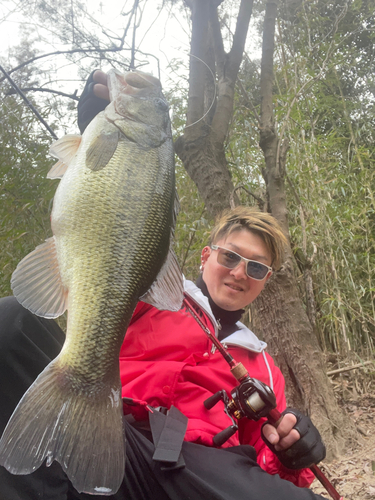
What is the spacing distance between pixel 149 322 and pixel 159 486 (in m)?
0.56

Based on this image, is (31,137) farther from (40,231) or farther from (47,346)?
(47,346)

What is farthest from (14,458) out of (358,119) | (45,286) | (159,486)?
(358,119)

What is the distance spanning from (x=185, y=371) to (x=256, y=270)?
0.64m

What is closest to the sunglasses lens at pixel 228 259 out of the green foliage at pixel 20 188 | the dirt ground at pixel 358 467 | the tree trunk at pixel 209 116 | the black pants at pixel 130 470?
the black pants at pixel 130 470

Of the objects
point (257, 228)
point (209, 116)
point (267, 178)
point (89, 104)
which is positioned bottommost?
point (257, 228)

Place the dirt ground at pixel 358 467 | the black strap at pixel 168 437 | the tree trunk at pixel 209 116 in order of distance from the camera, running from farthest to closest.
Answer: the tree trunk at pixel 209 116
the dirt ground at pixel 358 467
the black strap at pixel 168 437

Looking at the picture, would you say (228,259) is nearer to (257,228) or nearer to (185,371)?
(257,228)

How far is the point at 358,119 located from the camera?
6.02m

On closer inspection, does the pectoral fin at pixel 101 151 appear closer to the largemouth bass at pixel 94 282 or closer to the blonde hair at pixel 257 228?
the largemouth bass at pixel 94 282

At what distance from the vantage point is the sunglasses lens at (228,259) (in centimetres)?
188

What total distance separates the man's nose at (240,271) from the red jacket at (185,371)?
8.5 inches

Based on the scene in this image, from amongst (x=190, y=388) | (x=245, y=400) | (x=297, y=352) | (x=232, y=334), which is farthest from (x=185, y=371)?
(x=297, y=352)

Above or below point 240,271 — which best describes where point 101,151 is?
above

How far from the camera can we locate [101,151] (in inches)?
41.6
